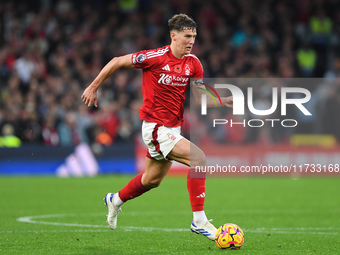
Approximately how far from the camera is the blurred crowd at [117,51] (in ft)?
57.9

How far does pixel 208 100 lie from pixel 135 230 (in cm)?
196

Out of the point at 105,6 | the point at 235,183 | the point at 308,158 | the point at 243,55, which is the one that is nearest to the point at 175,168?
the point at 235,183

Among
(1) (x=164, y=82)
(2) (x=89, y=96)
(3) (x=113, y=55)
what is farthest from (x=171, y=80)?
(3) (x=113, y=55)

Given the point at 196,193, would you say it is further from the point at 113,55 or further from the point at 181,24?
the point at 113,55

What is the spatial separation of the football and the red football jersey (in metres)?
1.28

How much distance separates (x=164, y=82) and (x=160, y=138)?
1.99ft

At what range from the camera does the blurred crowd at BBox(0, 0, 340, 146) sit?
17.6 meters

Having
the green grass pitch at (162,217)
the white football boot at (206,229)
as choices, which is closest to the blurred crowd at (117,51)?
the green grass pitch at (162,217)

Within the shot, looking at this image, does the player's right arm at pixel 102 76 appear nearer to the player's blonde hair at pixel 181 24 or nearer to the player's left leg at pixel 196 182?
the player's blonde hair at pixel 181 24

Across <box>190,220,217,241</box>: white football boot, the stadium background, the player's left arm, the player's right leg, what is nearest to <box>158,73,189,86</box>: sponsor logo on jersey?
the player's left arm

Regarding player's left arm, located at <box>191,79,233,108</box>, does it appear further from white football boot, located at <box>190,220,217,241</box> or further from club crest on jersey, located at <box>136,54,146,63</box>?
white football boot, located at <box>190,220,217,241</box>

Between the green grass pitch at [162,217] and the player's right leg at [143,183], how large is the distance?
1.13 ft

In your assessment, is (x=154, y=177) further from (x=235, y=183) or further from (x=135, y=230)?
(x=235, y=183)

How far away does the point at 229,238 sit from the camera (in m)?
6.58
